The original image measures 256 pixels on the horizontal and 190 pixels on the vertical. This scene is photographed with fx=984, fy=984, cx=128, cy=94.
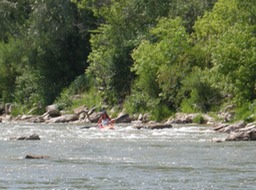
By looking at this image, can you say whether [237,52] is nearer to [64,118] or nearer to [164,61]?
[164,61]

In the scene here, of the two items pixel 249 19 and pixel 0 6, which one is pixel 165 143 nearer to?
pixel 249 19

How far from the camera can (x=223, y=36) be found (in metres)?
48.0

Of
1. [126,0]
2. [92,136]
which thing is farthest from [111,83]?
[92,136]

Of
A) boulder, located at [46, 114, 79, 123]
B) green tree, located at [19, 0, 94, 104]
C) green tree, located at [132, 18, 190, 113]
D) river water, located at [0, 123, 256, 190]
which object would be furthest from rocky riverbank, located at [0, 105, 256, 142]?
green tree, located at [19, 0, 94, 104]

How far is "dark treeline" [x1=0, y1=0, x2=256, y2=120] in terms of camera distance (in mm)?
48188

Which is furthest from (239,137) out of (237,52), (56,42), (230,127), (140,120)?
(56,42)

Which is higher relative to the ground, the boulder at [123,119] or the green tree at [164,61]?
the green tree at [164,61]

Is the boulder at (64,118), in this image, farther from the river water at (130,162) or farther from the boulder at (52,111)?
the river water at (130,162)

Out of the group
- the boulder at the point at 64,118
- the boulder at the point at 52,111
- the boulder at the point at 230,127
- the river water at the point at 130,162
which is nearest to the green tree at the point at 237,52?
the boulder at the point at 230,127

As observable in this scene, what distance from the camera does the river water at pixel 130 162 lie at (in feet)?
81.6

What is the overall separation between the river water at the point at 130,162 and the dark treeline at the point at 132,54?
20.1 ft

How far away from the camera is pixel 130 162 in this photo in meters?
29.9

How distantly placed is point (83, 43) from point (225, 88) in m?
21.4

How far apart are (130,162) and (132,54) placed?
2790cm
